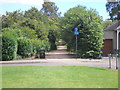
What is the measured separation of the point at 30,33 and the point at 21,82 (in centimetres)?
2222

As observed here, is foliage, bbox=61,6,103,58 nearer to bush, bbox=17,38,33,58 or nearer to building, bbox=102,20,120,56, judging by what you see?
building, bbox=102,20,120,56

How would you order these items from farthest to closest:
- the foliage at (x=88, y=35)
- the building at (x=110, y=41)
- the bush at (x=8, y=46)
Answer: the building at (x=110, y=41)
the foliage at (x=88, y=35)
the bush at (x=8, y=46)

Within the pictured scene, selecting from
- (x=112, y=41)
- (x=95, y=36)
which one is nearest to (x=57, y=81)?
(x=95, y=36)

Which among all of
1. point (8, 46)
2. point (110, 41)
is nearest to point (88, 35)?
point (110, 41)

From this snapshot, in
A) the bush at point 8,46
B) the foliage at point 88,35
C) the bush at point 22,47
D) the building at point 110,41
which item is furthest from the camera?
the building at point 110,41

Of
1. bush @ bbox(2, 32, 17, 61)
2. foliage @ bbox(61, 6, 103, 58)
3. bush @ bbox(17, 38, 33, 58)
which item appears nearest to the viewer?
bush @ bbox(2, 32, 17, 61)

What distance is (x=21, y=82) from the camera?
760 cm

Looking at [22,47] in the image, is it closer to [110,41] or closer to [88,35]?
[88,35]

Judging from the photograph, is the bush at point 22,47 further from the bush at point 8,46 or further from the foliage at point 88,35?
the foliage at point 88,35

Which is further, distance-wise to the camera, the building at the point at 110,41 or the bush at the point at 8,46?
the building at the point at 110,41

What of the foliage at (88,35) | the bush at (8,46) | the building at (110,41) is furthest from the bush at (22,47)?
the building at (110,41)

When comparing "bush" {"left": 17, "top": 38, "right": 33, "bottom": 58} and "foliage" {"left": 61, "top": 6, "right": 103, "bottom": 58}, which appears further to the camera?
"bush" {"left": 17, "top": 38, "right": 33, "bottom": 58}

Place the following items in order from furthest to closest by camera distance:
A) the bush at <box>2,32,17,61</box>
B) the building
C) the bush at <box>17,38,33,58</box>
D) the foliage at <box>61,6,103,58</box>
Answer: the building
the bush at <box>17,38,33,58</box>
the foliage at <box>61,6,103,58</box>
the bush at <box>2,32,17,61</box>

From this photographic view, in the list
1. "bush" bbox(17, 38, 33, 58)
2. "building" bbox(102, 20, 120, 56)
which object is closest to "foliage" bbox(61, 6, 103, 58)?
"building" bbox(102, 20, 120, 56)
